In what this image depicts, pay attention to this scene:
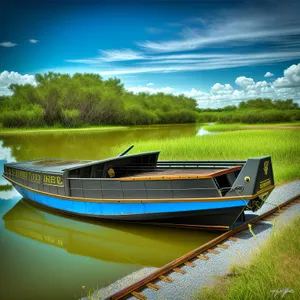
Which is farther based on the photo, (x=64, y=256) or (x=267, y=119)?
(x=267, y=119)

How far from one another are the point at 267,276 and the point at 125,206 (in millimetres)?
3478

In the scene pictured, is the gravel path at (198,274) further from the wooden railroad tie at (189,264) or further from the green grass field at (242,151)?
the green grass field at (242,151)

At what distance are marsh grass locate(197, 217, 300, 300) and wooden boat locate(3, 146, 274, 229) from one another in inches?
46.7

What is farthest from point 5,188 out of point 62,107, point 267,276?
point 62,107

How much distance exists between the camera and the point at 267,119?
33.6 metres

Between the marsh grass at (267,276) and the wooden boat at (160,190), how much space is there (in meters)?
1.19

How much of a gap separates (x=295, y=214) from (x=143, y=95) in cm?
7439

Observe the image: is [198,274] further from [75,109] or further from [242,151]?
[75,109]

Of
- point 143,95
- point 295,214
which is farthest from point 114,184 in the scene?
point 143,95

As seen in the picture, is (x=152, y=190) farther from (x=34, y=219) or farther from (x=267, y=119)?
(x=267, y=119)

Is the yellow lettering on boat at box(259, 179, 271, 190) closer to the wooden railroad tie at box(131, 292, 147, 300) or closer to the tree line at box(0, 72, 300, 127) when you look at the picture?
the wooden railroad tie at box(131, 292, 147, 300)

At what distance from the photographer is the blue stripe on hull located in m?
6.41

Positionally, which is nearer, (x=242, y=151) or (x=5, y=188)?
(x=5, y=188)

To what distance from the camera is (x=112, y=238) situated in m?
7.22
